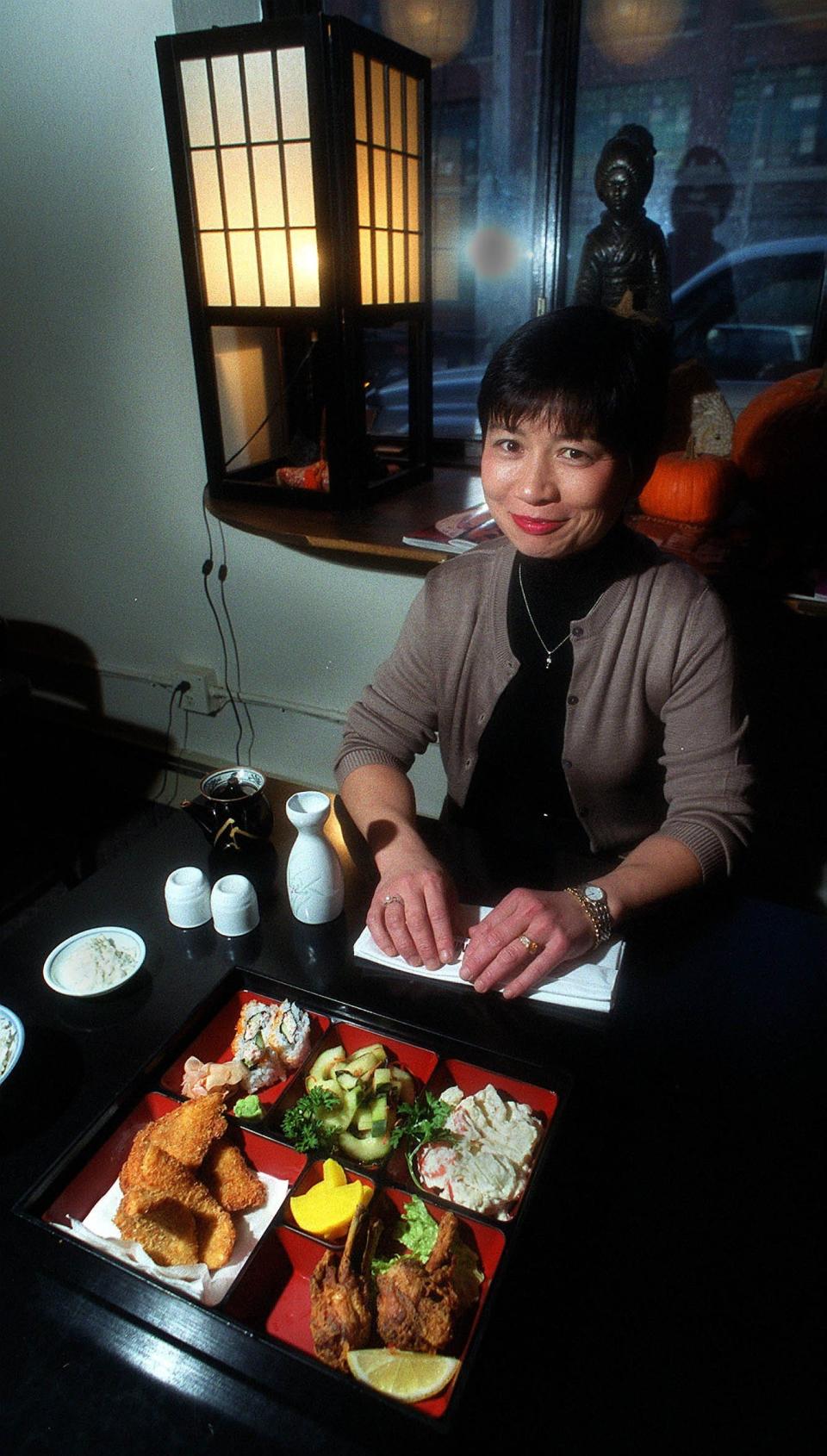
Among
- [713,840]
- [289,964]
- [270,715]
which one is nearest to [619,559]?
[713,840]

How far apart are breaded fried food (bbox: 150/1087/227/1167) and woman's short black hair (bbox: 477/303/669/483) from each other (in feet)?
3.05

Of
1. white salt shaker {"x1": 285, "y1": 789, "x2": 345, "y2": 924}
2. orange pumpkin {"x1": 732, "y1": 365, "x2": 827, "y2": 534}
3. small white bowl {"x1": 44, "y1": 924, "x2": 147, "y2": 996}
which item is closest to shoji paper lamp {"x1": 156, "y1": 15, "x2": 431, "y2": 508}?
orange pumpkin {"x1": 732, "y1": 365, "x2": 827, "y2": 534}

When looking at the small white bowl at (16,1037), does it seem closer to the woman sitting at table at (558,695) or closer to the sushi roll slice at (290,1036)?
the sushi roll slice at (290,1036)

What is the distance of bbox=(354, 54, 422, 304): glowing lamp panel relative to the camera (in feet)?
6.18

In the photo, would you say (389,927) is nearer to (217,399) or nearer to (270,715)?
(217,399)

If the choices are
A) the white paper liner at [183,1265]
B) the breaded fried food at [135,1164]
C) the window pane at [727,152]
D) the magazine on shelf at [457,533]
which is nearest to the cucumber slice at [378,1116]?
the white paper liner at [183,1265]

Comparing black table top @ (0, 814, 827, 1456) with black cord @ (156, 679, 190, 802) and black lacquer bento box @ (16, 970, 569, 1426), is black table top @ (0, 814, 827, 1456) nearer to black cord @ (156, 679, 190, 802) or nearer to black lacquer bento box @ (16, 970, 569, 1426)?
black lacquer bento box @ (16, 970, 569, 1426)

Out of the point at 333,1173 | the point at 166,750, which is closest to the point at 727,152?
the point at 333,1173

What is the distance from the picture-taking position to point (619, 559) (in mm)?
1369

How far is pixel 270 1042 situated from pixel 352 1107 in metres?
0.12

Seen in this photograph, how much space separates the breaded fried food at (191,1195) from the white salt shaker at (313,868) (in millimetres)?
362

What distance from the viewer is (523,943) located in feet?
3.36

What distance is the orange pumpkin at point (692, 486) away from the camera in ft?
5.67

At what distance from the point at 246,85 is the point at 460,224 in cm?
66
